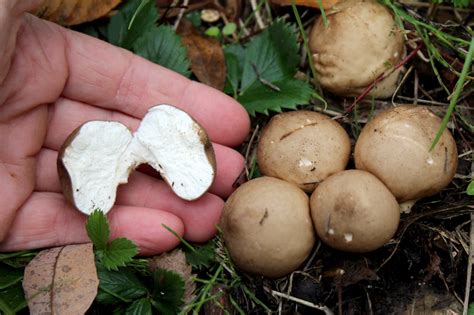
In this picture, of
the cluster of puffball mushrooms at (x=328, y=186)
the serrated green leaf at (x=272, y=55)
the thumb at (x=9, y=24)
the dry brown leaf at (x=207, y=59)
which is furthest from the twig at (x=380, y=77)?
the thumb at (x=9, y=24)

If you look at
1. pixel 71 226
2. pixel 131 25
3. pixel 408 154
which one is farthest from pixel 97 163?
pixel 408 154

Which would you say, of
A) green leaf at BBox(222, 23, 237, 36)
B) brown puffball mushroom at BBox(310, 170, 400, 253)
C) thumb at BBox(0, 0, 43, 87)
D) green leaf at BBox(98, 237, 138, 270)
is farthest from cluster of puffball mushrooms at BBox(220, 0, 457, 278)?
thumb at BBox(0, 0, 43, 87)

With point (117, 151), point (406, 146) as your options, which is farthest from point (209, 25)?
point (406, 146)

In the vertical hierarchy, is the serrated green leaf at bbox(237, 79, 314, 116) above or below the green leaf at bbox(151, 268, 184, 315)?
above

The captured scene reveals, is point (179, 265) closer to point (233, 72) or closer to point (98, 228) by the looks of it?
point (98, 228)

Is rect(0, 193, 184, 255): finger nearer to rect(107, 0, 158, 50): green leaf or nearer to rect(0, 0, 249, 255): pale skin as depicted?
rect(0, 0, 249, 255): pale skin

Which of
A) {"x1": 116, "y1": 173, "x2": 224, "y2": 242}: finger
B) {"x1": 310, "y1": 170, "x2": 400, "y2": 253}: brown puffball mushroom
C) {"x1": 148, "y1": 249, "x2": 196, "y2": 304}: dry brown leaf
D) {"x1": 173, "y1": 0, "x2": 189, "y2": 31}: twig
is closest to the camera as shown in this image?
{"x1": 310, "y1": 170, "x2": 400, "y2": 253}: brown puffball mushroom
